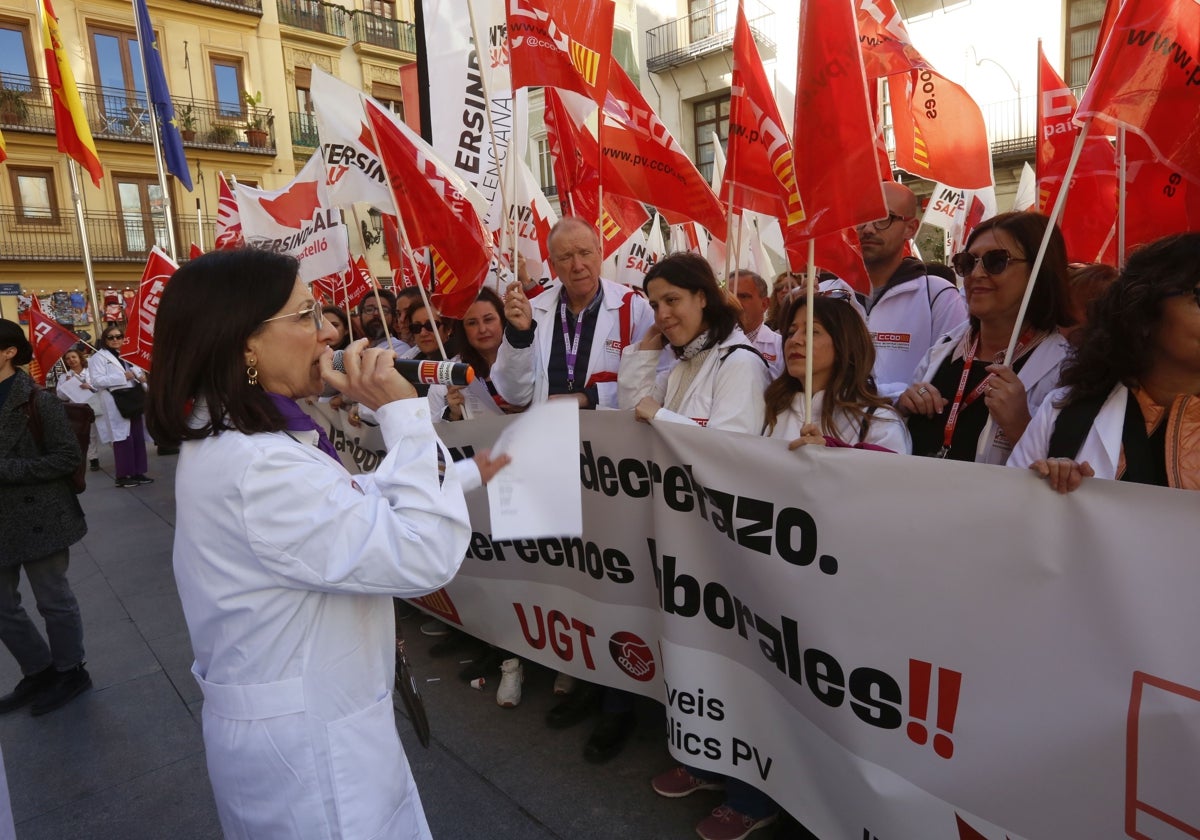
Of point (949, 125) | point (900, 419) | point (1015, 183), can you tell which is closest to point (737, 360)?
point (900, 419)

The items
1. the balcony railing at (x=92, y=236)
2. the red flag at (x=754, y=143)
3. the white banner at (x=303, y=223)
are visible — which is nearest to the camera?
the red flag at (x=754, y=143)

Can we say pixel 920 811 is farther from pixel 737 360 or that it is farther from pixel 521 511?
pixel 737 360

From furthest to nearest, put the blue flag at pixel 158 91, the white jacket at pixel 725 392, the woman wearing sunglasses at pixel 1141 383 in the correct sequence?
1. the blue flag at pixel 158 91
2. the white jacket at pixel 725 392
3. the woman wearing sunglasses at pixel 1141 383

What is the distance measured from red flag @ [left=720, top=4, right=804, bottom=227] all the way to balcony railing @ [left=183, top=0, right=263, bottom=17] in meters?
27.1

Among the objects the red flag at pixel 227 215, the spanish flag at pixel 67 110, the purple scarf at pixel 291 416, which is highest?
the spanish flag at pixel 67 110

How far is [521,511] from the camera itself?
1835 mm

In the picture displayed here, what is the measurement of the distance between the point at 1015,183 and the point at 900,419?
55.0ft

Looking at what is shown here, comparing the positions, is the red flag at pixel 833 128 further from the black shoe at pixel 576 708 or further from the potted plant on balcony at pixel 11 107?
the potted plant on balcony at pixel 11 107

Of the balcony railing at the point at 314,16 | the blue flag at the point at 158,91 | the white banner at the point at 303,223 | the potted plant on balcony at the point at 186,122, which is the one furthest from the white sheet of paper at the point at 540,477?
the balcony railing at the point at 314,16

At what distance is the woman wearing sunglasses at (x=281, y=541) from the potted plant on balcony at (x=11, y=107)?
26347 millimetres

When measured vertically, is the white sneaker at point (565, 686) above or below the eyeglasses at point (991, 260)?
below

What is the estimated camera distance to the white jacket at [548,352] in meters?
3.59

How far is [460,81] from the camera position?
4.86m

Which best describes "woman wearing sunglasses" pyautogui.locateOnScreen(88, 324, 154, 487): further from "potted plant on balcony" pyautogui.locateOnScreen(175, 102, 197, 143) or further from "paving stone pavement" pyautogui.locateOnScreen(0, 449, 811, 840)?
"potted plant on balcony" pyautogui.locateOnScreen(175, 102, 197, 143)
